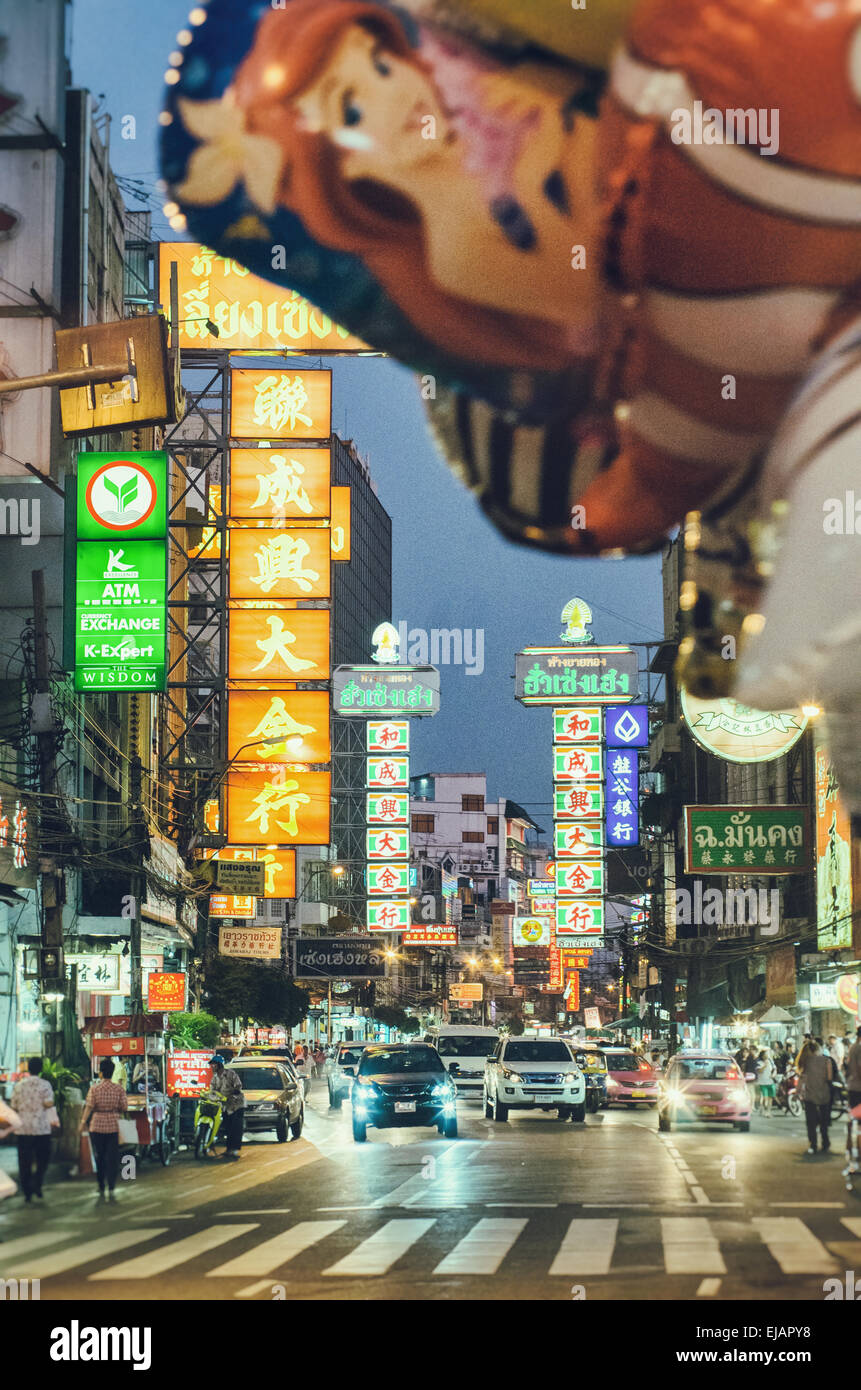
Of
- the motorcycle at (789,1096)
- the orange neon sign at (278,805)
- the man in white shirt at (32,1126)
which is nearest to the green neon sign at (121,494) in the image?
the man in white shirt at (32,1126)

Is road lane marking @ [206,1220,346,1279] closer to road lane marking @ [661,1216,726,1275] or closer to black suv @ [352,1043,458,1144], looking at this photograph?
road lane marking @ [661,1216,726,1275]

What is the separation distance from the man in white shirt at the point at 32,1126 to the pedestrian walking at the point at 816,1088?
1156 cm

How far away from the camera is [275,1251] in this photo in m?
11.3

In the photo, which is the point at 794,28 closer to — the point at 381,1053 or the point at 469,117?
the point at 469,117

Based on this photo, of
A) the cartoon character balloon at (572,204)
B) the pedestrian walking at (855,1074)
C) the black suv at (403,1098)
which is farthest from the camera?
the black suv at (403,1098)

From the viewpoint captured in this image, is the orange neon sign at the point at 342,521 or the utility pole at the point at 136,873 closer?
the utility pole at the point at 136,873

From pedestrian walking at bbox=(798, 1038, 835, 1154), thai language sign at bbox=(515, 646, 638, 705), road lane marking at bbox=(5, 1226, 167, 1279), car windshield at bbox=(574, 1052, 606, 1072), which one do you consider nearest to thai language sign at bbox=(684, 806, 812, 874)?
thai language sign at bbox=(515, 646, 638, 705)

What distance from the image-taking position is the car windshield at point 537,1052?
126ft

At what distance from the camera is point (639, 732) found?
56.8 meters

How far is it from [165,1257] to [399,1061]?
21494 millimetres

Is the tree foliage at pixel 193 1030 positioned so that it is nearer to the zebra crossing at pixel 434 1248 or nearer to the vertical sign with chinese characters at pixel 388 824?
the vertical sign with chinese characters at pixel 388 824

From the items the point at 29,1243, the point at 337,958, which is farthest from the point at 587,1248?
the point at 337,958

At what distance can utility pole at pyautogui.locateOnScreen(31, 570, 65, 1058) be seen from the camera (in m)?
23.8

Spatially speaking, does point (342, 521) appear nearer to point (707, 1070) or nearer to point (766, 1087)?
point (707, 1070)
